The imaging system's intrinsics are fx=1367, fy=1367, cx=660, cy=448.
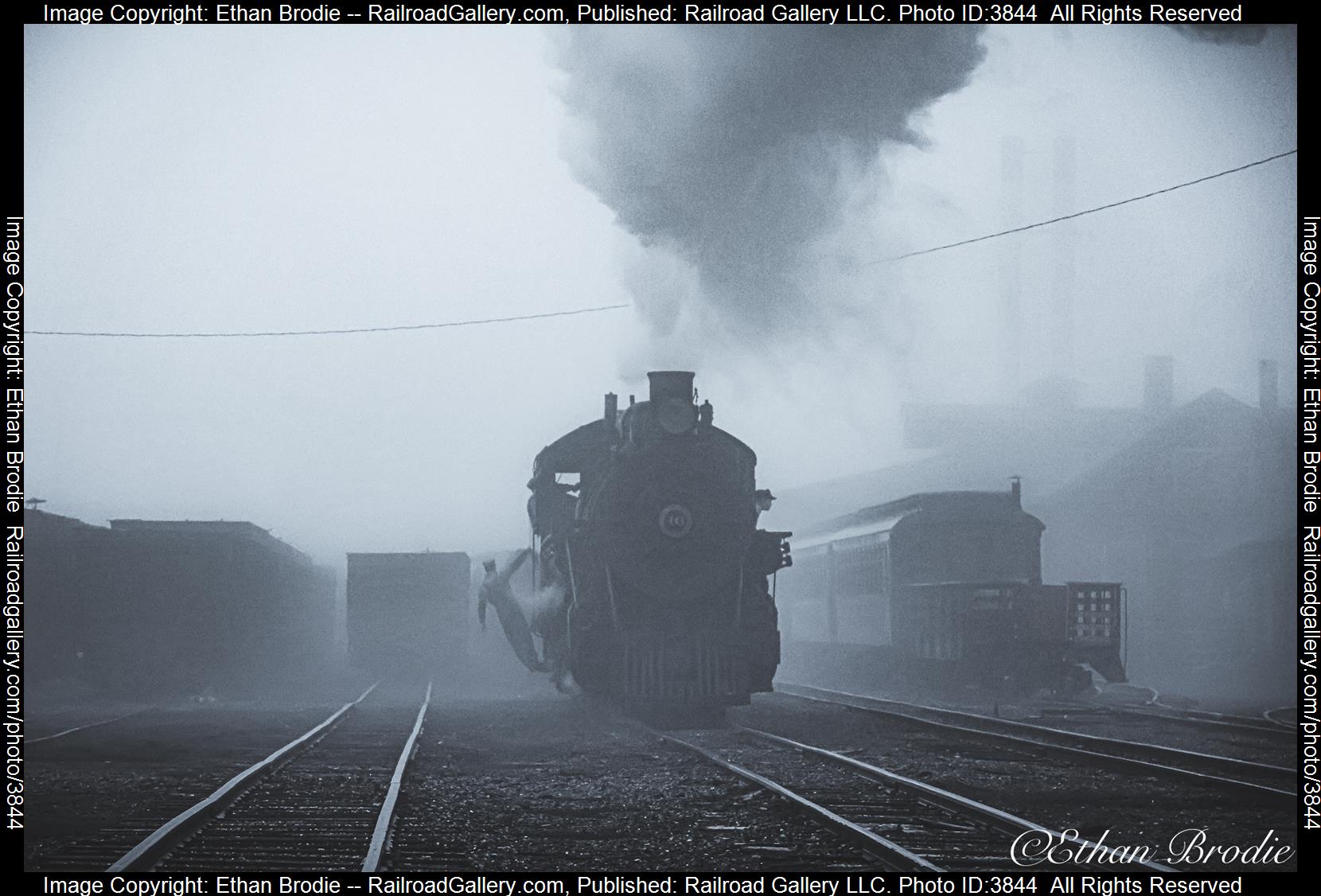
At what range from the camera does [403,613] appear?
32.1 meters

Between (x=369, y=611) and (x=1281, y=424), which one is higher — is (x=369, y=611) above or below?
below

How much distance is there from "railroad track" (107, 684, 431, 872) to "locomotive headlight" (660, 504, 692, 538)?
388 centimetres

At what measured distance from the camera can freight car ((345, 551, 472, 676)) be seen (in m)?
32.1

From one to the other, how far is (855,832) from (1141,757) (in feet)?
20.0

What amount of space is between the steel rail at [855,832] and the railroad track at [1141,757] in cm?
320

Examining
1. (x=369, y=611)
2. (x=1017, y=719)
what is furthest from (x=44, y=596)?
(x=1017, y=719)

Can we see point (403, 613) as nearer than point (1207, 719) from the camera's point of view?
No

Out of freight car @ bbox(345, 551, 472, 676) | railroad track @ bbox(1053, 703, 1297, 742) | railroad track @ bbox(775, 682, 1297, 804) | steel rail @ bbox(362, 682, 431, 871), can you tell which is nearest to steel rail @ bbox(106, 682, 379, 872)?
steel rail @ bbox(362, 682, 431, 871)

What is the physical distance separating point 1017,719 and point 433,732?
305 inches

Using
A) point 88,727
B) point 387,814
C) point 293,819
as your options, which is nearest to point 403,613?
point 88,727

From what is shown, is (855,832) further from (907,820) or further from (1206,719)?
(1206,719)

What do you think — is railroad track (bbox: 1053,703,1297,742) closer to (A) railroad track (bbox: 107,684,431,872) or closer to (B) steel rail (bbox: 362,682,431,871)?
(B) steel rail (bbox: 362,682,431,871)

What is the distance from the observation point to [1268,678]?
29.1 m
